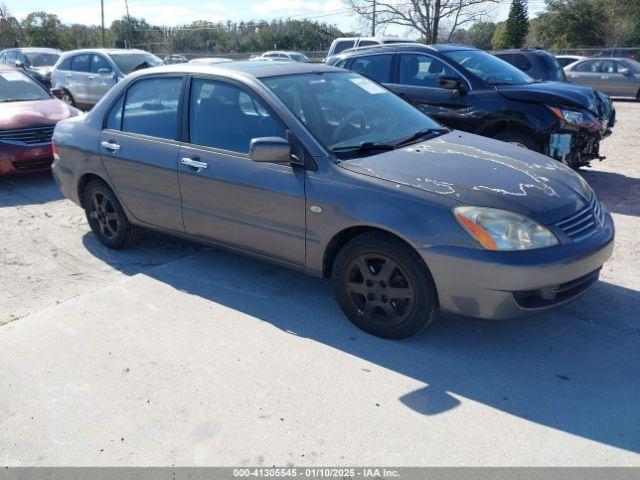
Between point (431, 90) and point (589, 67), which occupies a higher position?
point (589, 67)

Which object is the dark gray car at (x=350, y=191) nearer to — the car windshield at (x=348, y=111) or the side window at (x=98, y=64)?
the car windshield at (x=348, y=111)

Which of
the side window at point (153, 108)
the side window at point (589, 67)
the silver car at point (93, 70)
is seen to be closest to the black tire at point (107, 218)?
the side window at point (153, 108)

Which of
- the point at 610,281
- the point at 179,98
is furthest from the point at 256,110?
the point at 610,281

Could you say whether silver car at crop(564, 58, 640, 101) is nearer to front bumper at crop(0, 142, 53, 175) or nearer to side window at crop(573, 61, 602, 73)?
side window at crop(573, 61, 602, 73)

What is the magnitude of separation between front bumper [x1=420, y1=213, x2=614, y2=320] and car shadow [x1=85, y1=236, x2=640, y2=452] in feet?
1.12

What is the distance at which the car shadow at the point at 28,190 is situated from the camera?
23.6ft

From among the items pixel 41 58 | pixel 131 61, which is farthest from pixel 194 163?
pixel 41 58

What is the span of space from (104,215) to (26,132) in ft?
11.2

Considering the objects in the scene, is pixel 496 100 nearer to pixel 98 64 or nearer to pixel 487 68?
pixel 487 68

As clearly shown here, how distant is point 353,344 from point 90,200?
3.14 meters

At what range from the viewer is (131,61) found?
1427cm

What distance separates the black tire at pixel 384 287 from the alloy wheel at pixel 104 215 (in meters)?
2.54

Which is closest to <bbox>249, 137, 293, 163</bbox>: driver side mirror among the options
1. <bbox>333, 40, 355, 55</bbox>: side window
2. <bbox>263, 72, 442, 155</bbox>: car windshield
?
<bbox>263, 72, 442, 155</bbox>: car windshield

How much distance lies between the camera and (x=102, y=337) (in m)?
3.81
